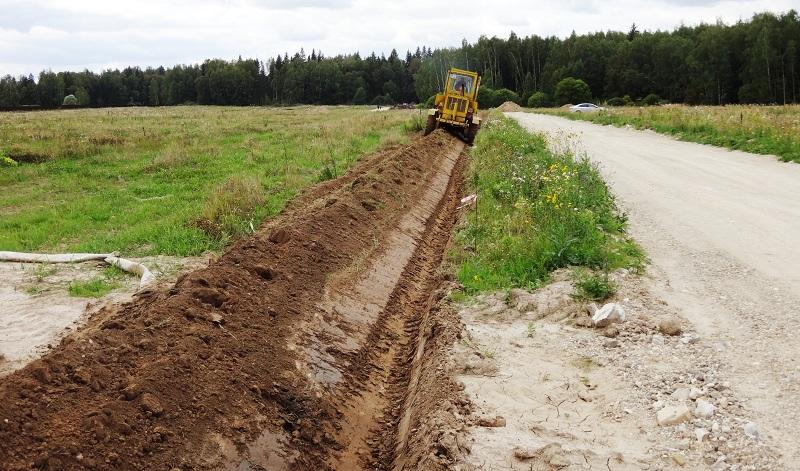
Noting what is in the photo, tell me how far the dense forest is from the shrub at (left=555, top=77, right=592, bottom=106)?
12cm

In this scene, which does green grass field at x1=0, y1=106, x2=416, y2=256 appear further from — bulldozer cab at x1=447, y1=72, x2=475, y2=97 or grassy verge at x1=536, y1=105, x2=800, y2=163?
grassy verge at x1=536, y1=105, x2=800, y2=163

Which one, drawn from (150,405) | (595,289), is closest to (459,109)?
(595,289)

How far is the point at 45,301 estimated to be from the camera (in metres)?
7.74

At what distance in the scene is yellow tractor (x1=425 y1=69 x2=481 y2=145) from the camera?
83.4 feet

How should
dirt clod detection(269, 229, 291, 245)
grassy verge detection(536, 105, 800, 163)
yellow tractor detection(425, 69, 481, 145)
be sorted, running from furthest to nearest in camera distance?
yellow tractor detection(425, 69, 481, 145), grassy verge detection(536, 105, 800, 163), dirt clod detection(269, 229, 291, 245)

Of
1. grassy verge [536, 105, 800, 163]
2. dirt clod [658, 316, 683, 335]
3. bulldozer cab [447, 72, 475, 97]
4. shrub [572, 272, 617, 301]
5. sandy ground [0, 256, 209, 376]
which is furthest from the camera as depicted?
bulldozer cab [447, 72, 475, 97]

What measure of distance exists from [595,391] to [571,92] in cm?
7297

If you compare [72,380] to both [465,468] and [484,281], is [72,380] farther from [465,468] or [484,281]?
[484,281]

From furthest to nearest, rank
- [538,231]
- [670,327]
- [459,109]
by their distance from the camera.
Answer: [459,109]
[538,231]
[670,327]

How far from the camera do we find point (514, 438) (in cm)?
467

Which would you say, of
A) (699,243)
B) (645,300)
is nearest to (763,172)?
(699,243)

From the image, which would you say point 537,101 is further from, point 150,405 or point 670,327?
point 150,405

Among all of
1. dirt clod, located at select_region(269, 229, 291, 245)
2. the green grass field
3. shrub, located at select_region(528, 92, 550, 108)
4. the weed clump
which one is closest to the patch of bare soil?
dirt clod, located at select_region(269, 229, 291, 245)

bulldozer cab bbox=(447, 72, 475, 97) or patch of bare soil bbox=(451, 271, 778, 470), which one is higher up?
bulldozer cab bbox=(447, 72, 475, 97)
